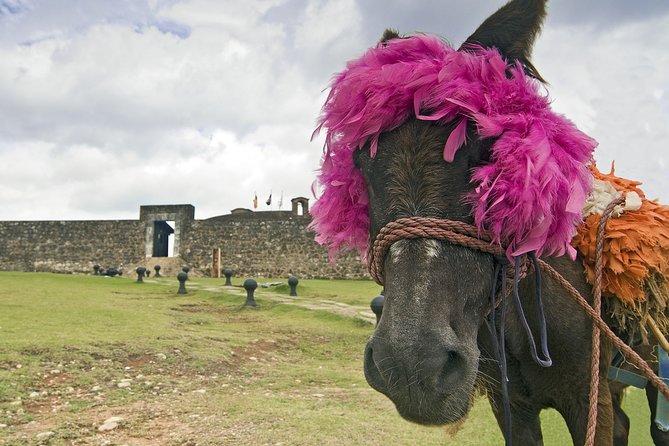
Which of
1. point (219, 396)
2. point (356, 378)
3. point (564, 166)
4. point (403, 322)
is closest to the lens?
point (403, 322)

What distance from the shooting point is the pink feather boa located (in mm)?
1498

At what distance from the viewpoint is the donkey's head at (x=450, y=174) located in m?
1.35

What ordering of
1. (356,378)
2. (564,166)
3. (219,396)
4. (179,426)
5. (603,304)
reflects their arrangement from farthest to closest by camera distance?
(356,378)
(219,396)
(179,426)
(603,304)
(564,166)

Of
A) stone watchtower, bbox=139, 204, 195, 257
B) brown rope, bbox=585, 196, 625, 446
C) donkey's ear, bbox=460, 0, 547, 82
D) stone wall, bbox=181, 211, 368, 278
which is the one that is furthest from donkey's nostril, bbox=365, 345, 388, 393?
stone watchtower, bbox=139, 204, 195, 257

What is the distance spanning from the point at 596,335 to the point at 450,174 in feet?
3.13

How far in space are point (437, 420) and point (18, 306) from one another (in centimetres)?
921

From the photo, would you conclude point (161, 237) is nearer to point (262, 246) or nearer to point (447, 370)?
point (262, 246)

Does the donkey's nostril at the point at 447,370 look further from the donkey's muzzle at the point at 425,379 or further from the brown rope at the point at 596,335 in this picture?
the brown rope at the point at 596,335

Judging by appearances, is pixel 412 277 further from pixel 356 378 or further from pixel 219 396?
pixel 356 378

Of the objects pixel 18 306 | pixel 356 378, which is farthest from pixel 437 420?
pixel 18 306

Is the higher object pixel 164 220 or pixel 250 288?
pixel 164 220

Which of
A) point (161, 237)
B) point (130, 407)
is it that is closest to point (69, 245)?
point (161, 237)

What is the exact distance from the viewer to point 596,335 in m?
1.91

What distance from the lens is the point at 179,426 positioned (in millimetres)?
3736
